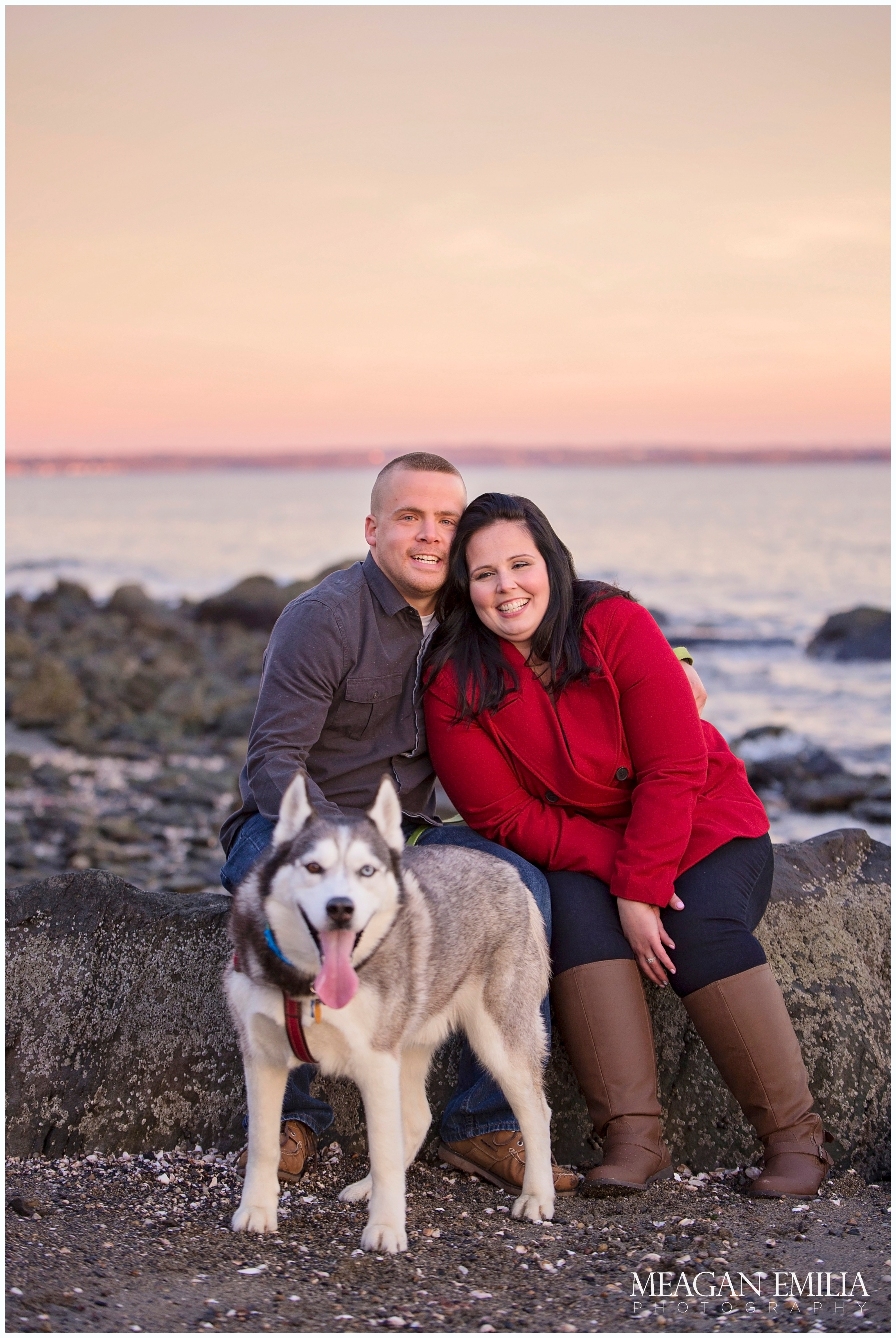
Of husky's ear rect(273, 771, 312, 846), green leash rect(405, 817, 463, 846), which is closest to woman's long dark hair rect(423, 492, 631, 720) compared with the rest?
green leash rect(405, 817, 463, 846)

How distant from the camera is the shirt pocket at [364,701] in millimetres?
5203

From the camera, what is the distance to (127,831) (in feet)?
38.2

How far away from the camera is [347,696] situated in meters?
5.21

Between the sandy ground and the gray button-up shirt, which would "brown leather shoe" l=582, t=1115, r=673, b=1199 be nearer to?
the sandy ground

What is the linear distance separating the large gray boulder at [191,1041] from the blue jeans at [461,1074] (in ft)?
0.54

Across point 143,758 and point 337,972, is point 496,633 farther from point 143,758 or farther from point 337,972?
point 143,758

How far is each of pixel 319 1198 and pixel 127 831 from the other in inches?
300

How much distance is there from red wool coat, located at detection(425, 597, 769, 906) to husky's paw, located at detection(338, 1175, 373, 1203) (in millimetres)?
1473

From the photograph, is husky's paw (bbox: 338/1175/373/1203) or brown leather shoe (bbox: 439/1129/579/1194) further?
brown leather shoe (bbox: 439/1129/579/1194)

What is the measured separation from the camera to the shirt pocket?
5.20 m

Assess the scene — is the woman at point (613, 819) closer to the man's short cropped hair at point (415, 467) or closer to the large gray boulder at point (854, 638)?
the man's short cropped hair at point (415, 467)

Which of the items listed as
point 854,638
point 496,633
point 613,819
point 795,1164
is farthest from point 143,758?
point 854,638

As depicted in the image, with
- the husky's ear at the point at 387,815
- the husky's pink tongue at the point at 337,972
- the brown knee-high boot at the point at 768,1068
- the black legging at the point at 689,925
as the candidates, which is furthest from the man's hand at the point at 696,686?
the husky's pink tongue at the point at 337,972

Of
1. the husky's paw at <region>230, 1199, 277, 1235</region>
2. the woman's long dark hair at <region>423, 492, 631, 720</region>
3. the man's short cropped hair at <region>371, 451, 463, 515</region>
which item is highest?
the man's short cropped hair at <region>371, 451, 463, 515</region>
